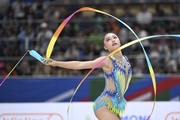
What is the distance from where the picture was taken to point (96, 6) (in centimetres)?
1098

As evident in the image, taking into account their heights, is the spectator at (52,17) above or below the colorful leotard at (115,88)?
above

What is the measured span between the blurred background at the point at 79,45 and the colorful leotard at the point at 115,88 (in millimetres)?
3805

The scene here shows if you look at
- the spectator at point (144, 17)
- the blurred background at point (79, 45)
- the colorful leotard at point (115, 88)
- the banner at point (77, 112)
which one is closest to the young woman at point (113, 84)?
the colorful leotard at point (115, 88)

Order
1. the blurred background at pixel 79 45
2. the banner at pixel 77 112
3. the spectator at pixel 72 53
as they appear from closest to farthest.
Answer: the banner at pixel 77 112
the blurred background at pixel 79 45
the spectator at pixel 72 53

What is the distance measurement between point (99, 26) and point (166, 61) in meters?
1.74

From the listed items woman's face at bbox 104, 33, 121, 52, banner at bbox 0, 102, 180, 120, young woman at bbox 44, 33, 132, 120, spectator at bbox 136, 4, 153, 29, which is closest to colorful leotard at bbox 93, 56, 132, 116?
young woman at bbox 44, 33, 132, 120

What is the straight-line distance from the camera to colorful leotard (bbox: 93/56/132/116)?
188 inches

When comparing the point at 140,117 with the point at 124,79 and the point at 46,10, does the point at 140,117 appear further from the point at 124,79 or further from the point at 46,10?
the point at 46,10

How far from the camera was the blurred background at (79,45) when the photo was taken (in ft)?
29.0

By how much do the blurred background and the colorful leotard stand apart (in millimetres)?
3805

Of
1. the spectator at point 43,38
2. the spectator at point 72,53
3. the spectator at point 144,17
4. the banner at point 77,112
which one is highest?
the spectator at point 144,17

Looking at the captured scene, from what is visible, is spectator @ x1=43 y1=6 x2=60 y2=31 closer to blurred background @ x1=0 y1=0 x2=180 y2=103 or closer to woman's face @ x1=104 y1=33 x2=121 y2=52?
blurred background @ x1=0 y1=0 x2=180 y2=103

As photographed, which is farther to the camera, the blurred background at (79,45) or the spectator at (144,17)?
the spectator at (144,17)

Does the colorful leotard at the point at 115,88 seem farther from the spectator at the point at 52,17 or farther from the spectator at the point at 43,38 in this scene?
the spectator at the point at 52,17
